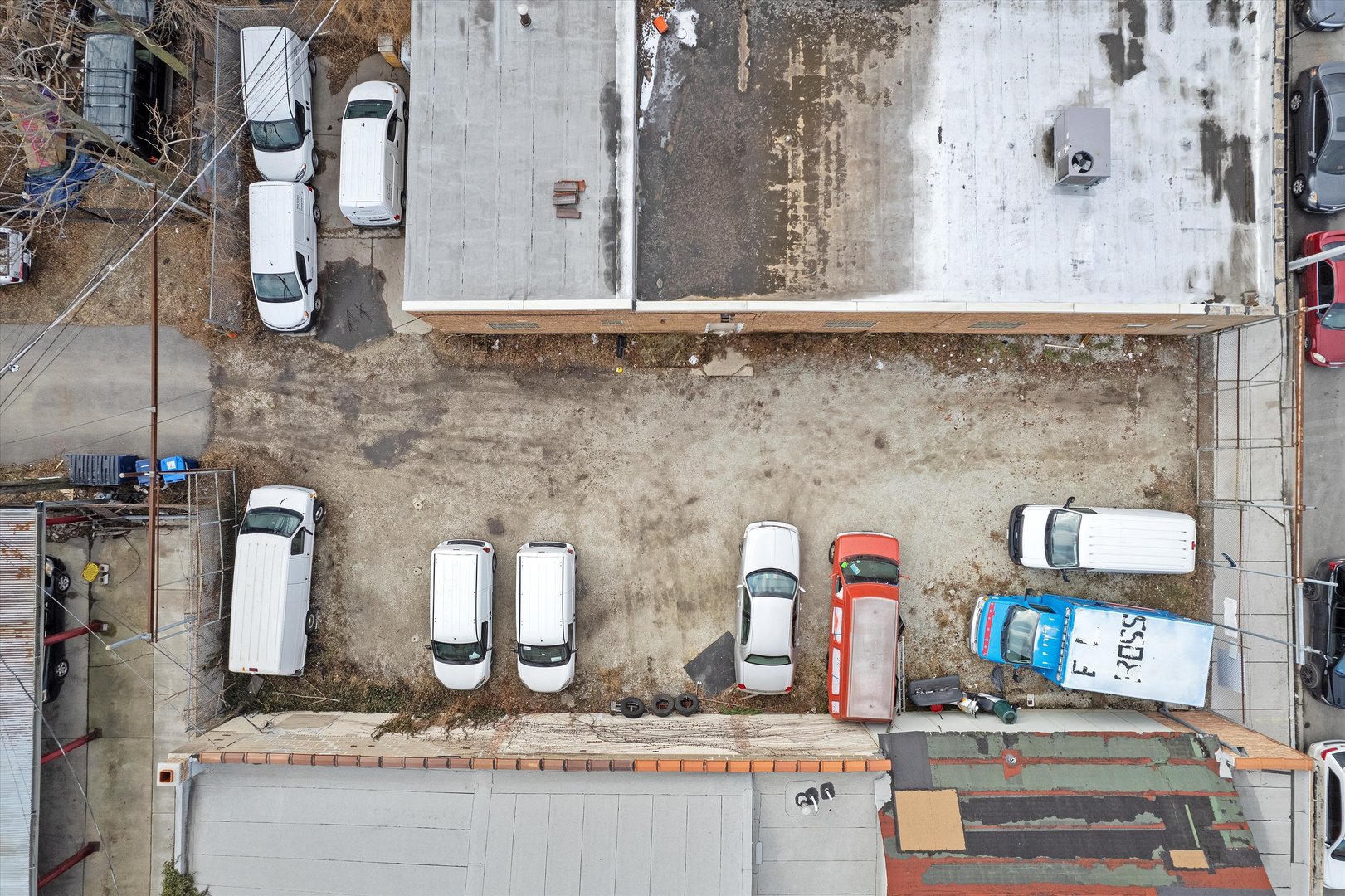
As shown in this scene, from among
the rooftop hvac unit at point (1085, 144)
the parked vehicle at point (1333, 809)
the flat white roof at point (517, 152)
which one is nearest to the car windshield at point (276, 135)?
the flat white roof at point (517, 152)

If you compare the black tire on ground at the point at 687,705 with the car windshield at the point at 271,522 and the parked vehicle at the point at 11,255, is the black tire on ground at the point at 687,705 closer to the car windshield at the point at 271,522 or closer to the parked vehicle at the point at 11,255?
the car windshield at the point at 271,522

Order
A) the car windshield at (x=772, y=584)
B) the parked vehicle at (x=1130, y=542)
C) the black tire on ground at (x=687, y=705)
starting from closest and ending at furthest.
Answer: the parked vehicle at (x=1130, y=542) → the car windshield at (x=772, y=584) → the black tire on ground at (x=687, y=705)

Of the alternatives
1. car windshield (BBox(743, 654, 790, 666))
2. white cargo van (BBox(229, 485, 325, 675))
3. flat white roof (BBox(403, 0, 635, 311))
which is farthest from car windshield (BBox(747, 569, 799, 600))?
white cargo van (BBox(229, 485, 325, 675))

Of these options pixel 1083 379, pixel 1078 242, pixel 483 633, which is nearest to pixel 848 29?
pixel 1078 242

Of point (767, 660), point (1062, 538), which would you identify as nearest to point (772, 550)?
point (767, 660)

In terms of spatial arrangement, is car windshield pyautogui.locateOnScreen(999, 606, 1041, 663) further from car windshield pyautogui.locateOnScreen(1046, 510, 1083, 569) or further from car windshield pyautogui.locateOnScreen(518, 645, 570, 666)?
car windshield pyautogui.locateOnScreen(518, 645, 570, 666)

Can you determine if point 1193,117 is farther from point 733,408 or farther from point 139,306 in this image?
point 139,306
